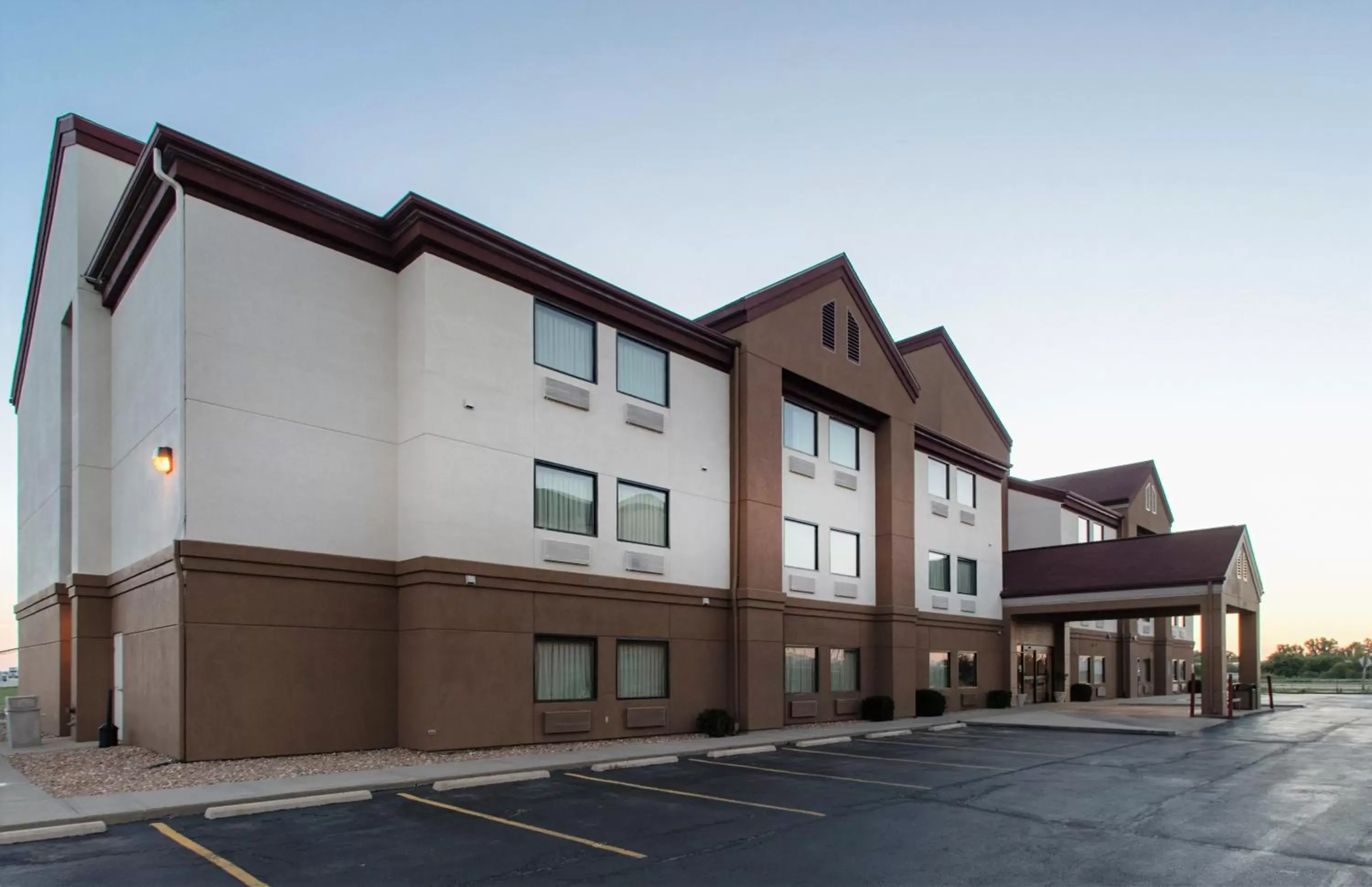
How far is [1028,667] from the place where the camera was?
34.7 metres

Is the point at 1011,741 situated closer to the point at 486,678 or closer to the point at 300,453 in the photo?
the point at 486,678

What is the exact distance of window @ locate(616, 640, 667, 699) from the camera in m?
19.3

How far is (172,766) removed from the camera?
45.0 ft

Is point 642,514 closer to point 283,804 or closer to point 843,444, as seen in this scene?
point 843,444

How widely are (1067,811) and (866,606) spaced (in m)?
14.8

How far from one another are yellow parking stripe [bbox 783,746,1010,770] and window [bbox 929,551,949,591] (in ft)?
A: 38.7

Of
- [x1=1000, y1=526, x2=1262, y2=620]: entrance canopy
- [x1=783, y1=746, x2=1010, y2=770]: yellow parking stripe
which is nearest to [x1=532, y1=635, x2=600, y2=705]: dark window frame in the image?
[x1=783, y1=746, x2=1010, y2=770]: yellow parking stripe

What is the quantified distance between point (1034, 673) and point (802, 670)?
15.4 metres

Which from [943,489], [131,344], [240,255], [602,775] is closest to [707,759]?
[602,775]

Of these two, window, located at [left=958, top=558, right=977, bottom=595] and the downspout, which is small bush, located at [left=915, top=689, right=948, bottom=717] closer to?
window, located at [left=958, top=558, right=977, bottom=595]

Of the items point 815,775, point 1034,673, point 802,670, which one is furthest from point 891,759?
point 1034,673

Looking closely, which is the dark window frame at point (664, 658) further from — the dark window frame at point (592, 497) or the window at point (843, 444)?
the window at point (843, 444)

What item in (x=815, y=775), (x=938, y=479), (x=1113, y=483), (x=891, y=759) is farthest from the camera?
(x=1113, y=483)

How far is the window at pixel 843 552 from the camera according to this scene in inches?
Result: 1002
